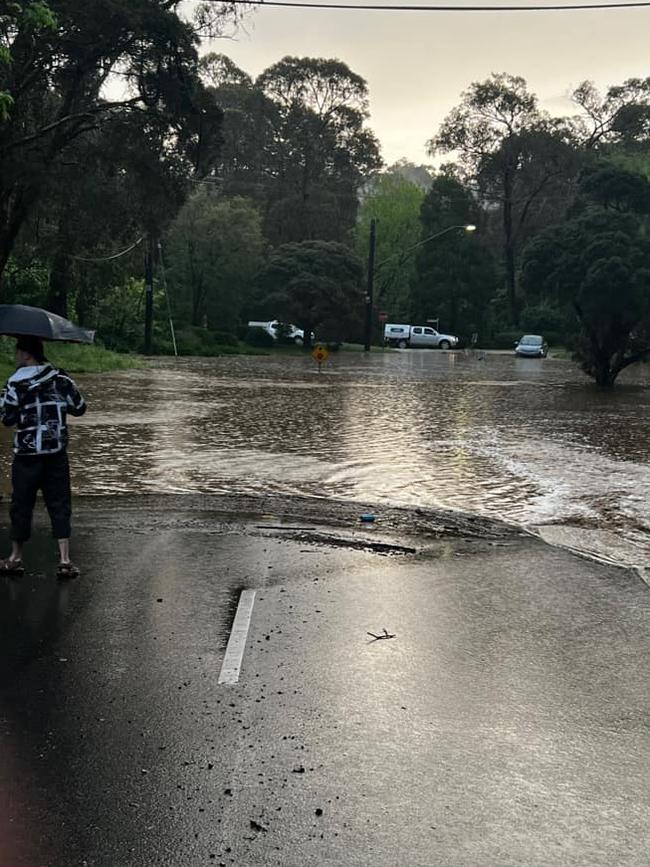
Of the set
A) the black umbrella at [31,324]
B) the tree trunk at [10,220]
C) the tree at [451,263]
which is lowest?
the black umbrella at [31,324]

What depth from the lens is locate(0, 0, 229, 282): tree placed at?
2111 cm

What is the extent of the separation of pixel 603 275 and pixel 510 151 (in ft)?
180

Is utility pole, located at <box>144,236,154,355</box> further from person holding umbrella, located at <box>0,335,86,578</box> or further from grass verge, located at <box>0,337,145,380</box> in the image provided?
person holding umbrella, located at <box>0,335,86,578</box>

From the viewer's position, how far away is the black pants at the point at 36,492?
6.84 metres

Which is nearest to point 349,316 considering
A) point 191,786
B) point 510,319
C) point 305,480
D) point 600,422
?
point 510,319

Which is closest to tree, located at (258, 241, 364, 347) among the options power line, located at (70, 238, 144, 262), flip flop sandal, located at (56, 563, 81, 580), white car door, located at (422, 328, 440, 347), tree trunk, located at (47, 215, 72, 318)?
white car door, located at (422, 328, 440, 347)

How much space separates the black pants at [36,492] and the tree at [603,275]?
76.8 ft

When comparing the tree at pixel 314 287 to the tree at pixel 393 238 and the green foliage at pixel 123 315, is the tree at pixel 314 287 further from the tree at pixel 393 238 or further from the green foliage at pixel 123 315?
the tree at pixel 393 238

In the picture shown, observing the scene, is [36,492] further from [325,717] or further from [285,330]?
[285,330]

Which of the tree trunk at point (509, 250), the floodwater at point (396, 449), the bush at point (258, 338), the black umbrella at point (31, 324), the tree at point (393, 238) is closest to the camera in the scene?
the black umbrella at point (31, 324)

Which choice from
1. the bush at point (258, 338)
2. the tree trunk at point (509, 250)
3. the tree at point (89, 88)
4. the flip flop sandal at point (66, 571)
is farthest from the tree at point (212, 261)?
the flip flop sandal at point (66, 571)

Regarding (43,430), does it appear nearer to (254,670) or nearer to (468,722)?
(254,670)

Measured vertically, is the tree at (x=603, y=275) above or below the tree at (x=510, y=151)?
below

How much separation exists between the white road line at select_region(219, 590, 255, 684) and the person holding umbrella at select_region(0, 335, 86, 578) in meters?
1.35
